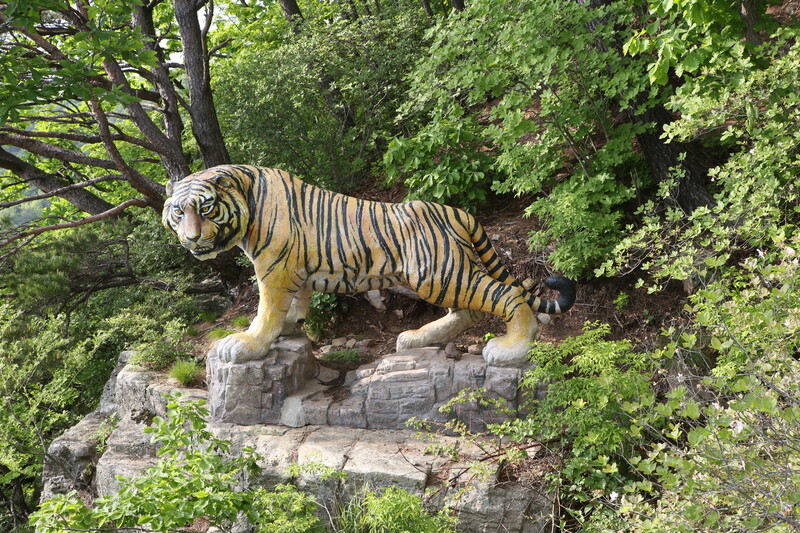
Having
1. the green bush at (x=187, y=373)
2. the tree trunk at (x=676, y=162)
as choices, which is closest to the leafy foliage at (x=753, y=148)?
the tree trunk at (x=676, y=162)

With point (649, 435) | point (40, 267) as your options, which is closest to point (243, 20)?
point (40, 267)

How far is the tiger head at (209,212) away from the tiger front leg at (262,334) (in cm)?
53

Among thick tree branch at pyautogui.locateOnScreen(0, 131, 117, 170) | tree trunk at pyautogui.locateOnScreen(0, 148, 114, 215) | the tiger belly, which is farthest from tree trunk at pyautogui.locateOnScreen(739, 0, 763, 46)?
tree trunk at pyautogui.locateOnScreen(0, 148, 114, 215)

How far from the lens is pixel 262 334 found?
17.1ft

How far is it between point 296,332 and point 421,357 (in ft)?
3.92

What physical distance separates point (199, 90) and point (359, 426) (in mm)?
5008

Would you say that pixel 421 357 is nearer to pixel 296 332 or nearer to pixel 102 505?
pixel 296 332

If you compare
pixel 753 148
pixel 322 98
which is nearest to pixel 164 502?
pixel 753 148

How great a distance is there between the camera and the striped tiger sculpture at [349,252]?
16.5 ft

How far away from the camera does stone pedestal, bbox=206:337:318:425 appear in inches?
203

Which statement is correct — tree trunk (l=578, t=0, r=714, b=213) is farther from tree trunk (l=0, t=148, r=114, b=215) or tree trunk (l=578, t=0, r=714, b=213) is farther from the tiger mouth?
tree trunk (l=0, t=148, r=114, b=215)

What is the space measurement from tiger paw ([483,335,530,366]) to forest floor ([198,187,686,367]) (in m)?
0.79

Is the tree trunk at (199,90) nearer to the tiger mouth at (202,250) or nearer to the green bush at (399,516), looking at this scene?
the tiger mouth at (202,250)

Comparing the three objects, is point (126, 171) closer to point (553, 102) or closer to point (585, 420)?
point (553, 102)
